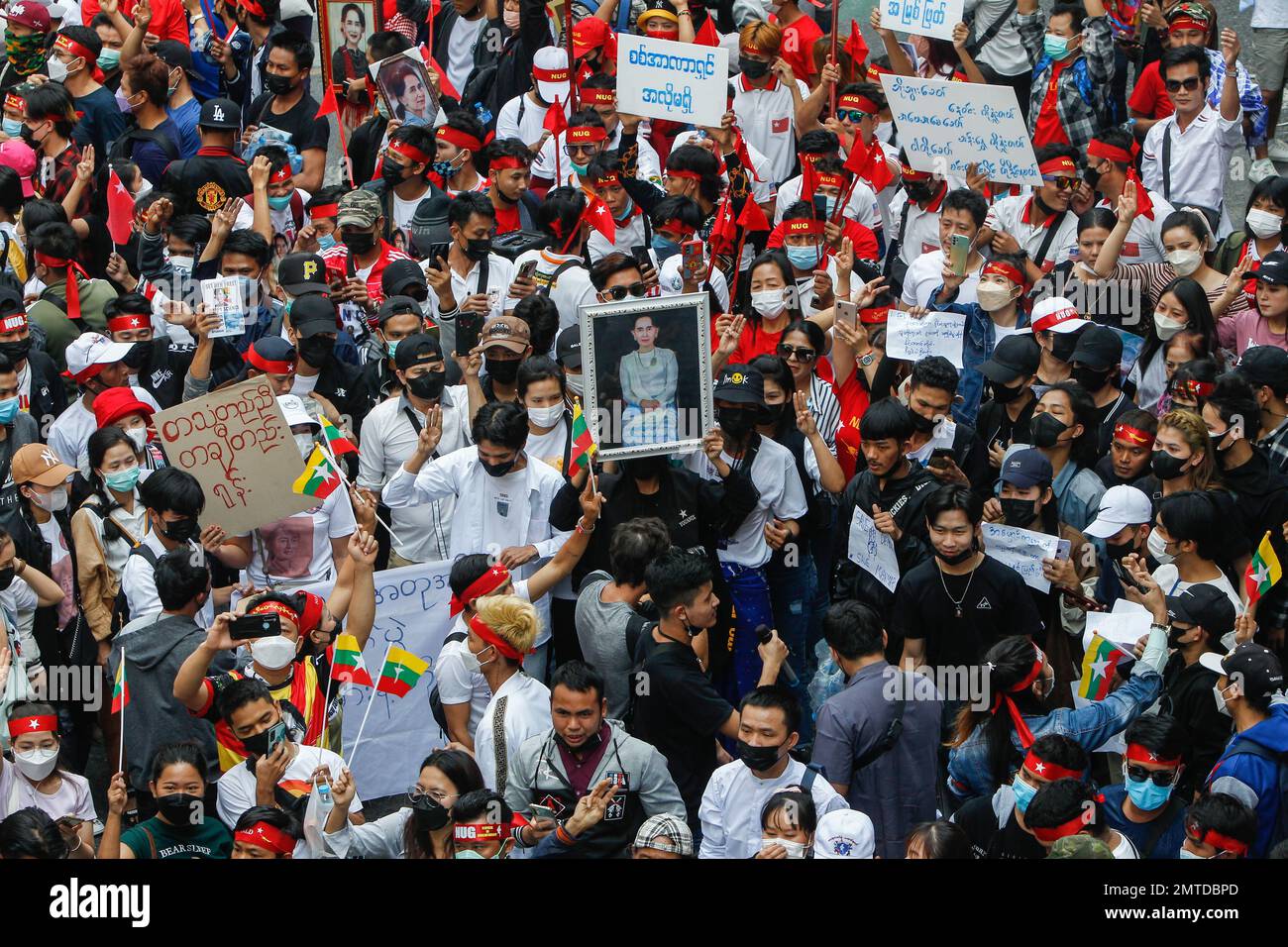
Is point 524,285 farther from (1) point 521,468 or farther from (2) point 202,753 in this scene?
(2) point 202,753

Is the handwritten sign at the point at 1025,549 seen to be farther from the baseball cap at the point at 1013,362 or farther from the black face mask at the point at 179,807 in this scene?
Result: the black face mask at the point at 179,807

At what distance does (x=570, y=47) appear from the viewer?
1277 centimetres

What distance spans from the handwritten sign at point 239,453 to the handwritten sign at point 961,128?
487cm

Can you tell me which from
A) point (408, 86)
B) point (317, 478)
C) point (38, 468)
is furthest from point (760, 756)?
point (408, 86)

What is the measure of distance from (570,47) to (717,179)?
1.51 metres

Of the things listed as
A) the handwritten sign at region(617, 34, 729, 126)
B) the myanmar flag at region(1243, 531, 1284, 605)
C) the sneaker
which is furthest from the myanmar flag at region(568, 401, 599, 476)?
the sneaker

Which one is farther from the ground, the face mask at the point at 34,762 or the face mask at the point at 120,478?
the face mask at the point at 120,478

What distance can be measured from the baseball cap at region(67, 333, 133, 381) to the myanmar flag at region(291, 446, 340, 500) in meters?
1.54

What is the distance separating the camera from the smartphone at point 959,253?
424 inches

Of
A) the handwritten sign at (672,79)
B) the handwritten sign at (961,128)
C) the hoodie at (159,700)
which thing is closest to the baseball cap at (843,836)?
the hoodie at (159,700)

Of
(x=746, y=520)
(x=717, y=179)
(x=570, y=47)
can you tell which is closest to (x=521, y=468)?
(x=746, y=520)

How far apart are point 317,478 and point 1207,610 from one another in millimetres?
3968

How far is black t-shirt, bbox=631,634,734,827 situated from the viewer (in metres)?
7.72

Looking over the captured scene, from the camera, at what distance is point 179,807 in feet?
23.9
